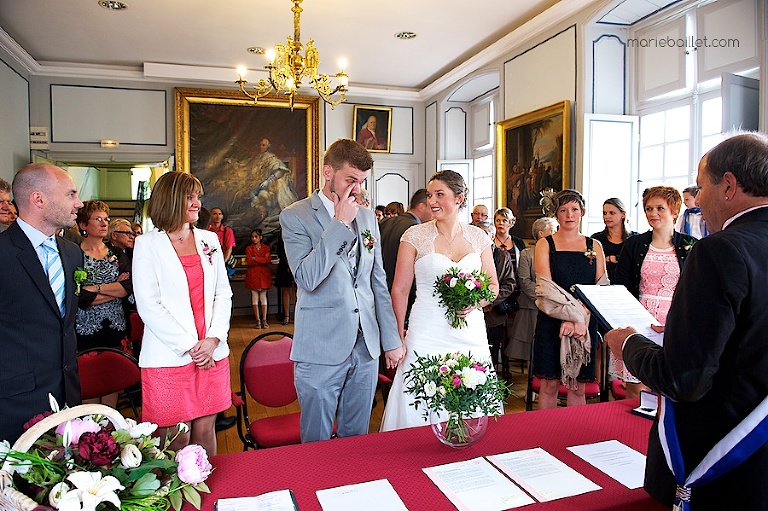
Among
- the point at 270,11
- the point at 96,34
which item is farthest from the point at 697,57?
the point at 96,34

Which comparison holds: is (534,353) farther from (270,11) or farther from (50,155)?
(50,155)

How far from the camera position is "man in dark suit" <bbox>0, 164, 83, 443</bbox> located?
2.07 m

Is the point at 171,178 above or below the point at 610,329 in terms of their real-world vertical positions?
above

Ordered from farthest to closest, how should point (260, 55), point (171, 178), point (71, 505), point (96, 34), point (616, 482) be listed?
point (260, 55) → point (96, 34) → point (171, 178) → point (616, 482) → point (71, 505)

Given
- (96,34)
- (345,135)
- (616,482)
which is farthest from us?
(345,135)

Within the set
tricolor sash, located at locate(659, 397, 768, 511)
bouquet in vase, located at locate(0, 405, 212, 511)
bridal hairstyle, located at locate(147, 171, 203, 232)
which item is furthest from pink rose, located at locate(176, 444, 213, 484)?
bridal hairstyle, located at locate(147, 171, 203, 232)

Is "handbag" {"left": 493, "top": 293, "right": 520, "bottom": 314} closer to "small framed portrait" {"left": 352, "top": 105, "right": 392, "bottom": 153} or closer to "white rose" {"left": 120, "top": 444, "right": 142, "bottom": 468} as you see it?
"white rose" {"left": 120, "top": 444, "right": 142, "bottom": 468}

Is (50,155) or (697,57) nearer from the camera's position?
(697,57)

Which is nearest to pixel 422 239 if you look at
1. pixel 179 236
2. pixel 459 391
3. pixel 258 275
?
pixel 179 236

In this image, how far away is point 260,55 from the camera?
8.48 m

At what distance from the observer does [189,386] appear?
2.61 meters

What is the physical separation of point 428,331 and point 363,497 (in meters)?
1.74

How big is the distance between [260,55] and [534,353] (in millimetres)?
6759

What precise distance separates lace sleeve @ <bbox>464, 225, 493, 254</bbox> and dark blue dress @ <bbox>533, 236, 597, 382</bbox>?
58 cm
